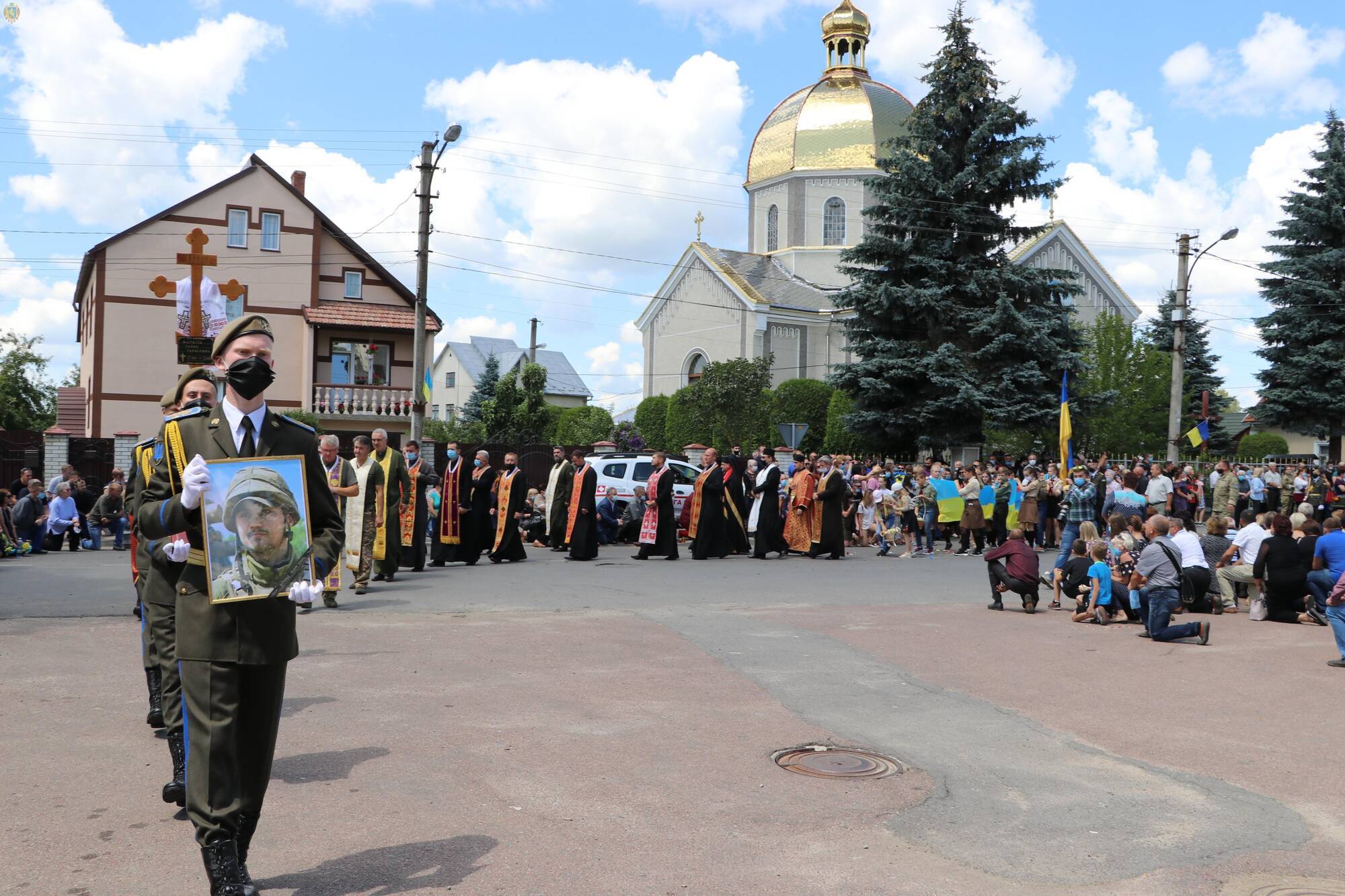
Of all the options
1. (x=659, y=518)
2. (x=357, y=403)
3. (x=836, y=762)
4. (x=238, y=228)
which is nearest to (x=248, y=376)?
(x=836, y=762)

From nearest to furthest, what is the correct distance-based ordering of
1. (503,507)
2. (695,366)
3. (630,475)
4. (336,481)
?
1. (336,481)
2. (503,507)
3. (630,475)
4. (695,366)

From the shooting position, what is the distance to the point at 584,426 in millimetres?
51156

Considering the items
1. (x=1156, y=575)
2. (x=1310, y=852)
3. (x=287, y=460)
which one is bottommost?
(x=1310, y=852)

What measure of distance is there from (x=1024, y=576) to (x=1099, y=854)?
27.2 feet

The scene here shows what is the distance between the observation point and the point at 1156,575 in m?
11.2

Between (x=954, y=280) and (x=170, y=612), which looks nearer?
(x=170, y=612)

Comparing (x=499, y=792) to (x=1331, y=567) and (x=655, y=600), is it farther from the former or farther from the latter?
(x=1331, y=567)

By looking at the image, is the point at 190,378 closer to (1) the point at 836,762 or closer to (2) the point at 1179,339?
(1) the point at 836,762

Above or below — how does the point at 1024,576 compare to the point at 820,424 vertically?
below

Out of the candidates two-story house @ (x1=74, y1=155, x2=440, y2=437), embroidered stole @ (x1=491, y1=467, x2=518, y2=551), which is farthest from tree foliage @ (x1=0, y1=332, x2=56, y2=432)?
embroidered stole @ (x1=491, y1=467, x2=518, y2=551)

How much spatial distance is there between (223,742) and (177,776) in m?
1.53

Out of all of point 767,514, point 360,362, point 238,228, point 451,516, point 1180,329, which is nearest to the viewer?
point 451,516

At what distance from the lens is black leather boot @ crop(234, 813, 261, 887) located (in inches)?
159

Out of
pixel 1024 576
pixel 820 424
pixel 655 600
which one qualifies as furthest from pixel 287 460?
pixel 820 424
